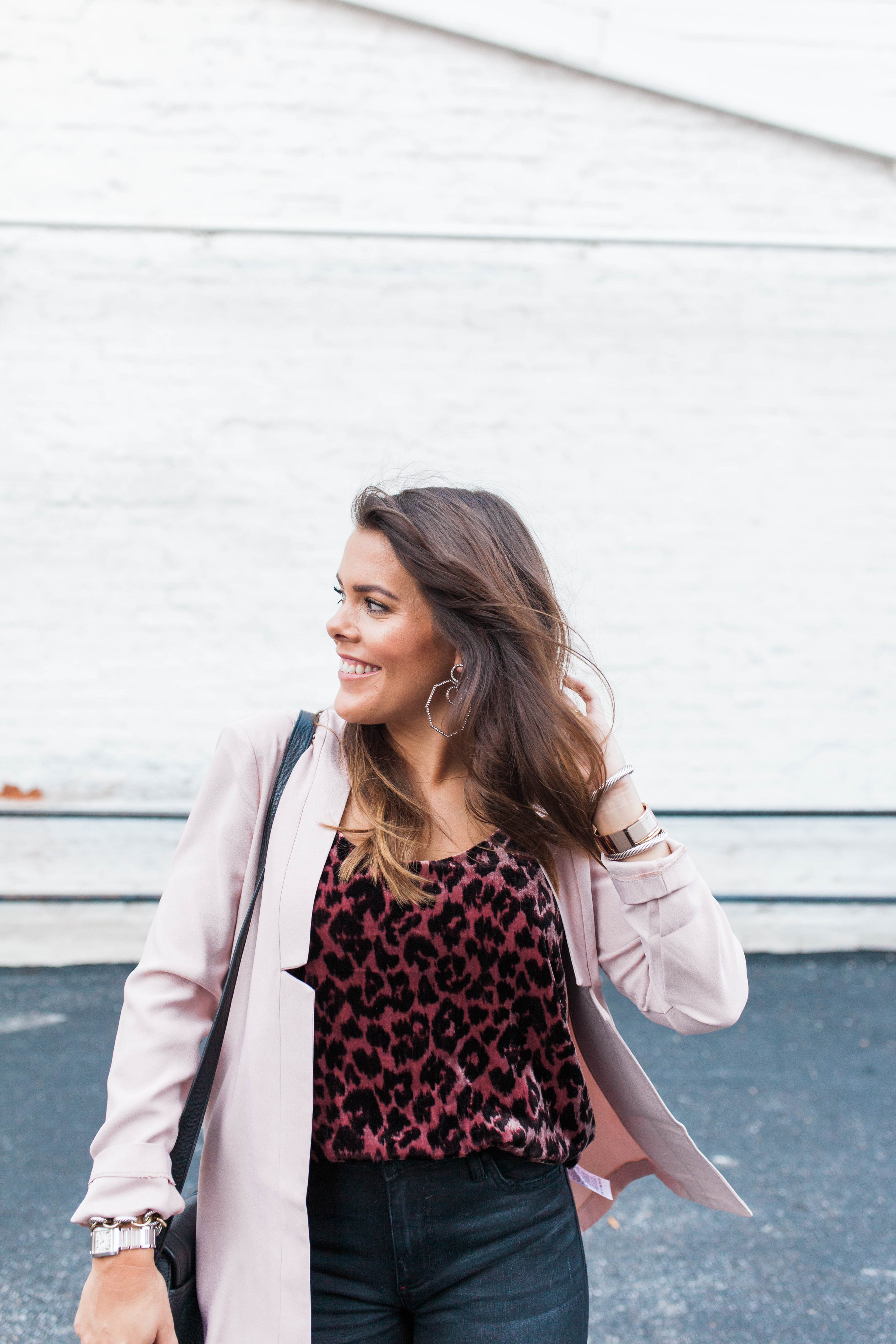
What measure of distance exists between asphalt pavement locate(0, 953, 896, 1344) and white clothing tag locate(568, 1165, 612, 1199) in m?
0.69

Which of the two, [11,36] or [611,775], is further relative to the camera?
[11,36]

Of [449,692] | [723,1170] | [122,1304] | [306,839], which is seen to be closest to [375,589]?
[449,692]

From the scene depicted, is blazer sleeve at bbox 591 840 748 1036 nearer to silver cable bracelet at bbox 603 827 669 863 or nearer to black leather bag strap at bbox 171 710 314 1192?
silver cable bracelet at bbox 603 827 669 863

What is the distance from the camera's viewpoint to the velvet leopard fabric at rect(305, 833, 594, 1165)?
1389 millimetres

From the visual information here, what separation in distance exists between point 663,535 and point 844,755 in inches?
62.2

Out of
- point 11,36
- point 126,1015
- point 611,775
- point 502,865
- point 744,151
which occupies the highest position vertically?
point 11,36

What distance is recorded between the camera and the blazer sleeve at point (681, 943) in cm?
152

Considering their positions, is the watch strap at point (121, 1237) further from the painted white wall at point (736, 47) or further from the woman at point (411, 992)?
the painted white wall at point (736, 47)

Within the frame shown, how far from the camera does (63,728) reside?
5.01m

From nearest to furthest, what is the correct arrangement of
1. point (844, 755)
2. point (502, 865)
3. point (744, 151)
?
point (502, 865), point (744, 151), point (844, 755)

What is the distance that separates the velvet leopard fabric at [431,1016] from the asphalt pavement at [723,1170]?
1.13 ft

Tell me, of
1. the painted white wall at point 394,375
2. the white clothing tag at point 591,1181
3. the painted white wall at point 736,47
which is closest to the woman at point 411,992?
the white clothing tag at point 591,1181

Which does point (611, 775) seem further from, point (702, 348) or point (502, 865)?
point (702, 348)

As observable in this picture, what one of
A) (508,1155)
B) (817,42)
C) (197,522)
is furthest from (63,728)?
(817,42)
